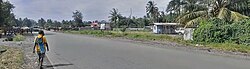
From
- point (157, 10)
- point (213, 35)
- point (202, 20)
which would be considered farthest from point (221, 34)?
point (157, 10)

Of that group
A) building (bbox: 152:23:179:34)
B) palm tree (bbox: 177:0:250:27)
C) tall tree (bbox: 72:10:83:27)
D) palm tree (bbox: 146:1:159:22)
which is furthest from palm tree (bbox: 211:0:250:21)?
tall tree (bbox: 72:10:83:27)

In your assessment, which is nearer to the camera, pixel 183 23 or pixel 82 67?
pixel 82 67

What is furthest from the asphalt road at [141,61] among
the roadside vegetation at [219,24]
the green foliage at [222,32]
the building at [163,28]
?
the building at [163,28]

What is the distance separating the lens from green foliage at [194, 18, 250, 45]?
990 inches

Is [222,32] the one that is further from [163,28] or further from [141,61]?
[163,28]

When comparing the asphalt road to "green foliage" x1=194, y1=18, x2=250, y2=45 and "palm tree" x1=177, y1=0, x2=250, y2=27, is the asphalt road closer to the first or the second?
"green foliage" x1=194, y1=18, x2=250, y2=45

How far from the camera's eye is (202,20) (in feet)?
103

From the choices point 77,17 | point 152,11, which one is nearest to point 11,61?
point 152,11

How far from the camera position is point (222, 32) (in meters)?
27.3

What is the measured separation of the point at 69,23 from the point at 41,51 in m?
154

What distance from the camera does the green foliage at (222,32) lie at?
82.5 ft

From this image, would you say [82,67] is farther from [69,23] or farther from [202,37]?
[69,23]

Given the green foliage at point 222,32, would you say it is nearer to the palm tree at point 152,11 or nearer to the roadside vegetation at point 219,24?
the roadside vegetation at point 219,24

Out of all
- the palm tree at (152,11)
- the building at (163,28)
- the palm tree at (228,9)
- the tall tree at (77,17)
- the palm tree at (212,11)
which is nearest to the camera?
the palm tree at (228,9)
